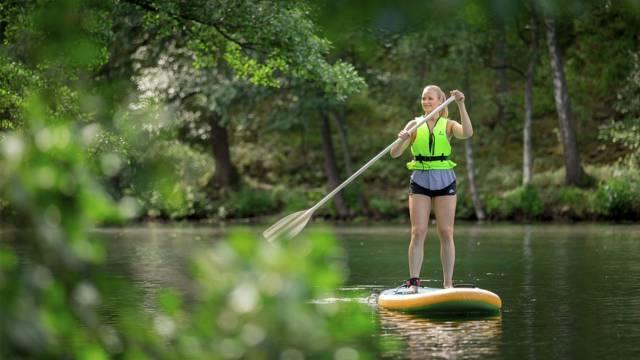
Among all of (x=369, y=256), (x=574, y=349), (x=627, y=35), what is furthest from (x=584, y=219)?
(x=574, y=349)

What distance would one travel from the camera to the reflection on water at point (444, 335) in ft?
28.4

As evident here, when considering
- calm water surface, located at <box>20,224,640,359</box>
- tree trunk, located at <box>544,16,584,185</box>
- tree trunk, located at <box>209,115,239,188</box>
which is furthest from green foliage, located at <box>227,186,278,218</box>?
tree trunk, located at <box>544,16,584,185</box>

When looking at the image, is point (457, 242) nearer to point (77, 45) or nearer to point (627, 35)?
point (627, 35)

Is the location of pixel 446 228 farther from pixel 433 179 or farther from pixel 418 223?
pixel 433 179

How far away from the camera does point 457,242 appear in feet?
85.8

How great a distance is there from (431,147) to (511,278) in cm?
439

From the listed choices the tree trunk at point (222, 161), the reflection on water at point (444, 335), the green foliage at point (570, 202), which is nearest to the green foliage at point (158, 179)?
the reflection on water at point (444, 335)

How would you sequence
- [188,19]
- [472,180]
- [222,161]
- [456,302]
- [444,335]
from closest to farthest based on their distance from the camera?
1. [444,335]
2. [456,302]
3. [188,19]
4. [472,180]
5. [222,161]

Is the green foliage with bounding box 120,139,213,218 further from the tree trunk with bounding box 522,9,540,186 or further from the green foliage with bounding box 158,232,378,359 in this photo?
the tree trunk with bounding box 522,9,540,186

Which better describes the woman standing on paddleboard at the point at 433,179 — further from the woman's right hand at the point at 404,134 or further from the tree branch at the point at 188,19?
the tree branch at the point at 188,19

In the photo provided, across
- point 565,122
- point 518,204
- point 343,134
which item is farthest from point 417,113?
point 518,204

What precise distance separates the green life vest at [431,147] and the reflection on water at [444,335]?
1.42m

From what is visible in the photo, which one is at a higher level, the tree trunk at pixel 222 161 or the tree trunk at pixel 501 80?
the tree trunk at pixel 501 80

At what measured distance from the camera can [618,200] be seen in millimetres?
34688
